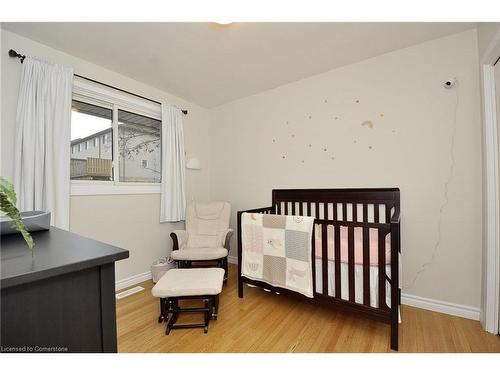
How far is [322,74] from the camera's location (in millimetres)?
2398

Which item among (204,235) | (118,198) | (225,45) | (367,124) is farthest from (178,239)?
(367,124)

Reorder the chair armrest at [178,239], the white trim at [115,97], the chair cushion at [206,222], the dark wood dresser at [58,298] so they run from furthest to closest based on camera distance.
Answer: the chair cushion at [206,222] → the chair armrest at [178,239] → the white trim at [115,97] → the dark wood dresser at [58,298]

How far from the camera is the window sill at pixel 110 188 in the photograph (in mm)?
2076

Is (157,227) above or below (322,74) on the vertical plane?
below

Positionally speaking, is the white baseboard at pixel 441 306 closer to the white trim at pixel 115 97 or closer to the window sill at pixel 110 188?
the window sill at pixel 110 188

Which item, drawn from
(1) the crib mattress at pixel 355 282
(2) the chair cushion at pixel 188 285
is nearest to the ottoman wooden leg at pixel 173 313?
(2) the chair cushion at pixel 188 285

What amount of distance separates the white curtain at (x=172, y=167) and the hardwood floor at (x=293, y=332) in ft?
3.64

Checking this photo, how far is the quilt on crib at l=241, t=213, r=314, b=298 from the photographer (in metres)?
1.73

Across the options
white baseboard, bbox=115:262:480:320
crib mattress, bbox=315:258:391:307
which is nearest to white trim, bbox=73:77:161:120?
crib mattress, bbox=315:258:391:307

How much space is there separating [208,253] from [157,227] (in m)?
0.85

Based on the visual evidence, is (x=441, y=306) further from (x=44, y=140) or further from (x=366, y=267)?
(x=44, y=140)

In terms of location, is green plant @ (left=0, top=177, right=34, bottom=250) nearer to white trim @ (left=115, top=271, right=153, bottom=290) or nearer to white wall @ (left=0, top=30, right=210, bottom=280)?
white wall @ (left=0, top=30, right=210, bottom=280)
